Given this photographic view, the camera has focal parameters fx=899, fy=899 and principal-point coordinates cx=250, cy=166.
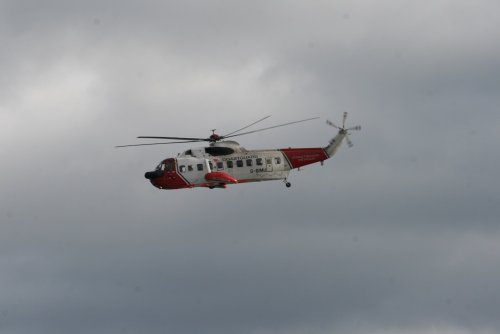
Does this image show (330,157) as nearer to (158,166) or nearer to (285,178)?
(285,178)

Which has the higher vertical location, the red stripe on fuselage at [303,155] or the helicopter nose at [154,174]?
the red stripe on fuselage at [303,155]

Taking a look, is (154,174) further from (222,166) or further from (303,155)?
(303,155)

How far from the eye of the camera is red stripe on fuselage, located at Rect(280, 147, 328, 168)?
89.2 m

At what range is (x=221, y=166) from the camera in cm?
8694

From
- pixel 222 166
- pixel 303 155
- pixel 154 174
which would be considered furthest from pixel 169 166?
pixel 303 155

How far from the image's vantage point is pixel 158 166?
8875 cm

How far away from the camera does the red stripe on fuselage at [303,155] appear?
293 ft

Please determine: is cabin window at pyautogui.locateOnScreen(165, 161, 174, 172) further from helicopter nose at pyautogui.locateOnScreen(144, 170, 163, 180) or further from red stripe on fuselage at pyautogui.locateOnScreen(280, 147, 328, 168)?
red stripe on fuselage at pyautogui.locateOnScreen(280, 147, 328, 168)

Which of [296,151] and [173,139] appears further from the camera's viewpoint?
[296,151]

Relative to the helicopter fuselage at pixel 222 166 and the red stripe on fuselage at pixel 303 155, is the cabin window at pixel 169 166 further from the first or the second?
the red stripe on fuselage at pixel 303 155

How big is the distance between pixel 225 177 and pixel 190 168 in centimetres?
387

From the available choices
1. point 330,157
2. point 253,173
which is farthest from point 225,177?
point 330,157

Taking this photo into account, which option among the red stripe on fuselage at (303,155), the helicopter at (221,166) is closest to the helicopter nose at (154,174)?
the helicopter at (221,166)

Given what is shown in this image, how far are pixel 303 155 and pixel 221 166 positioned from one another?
8.69m
